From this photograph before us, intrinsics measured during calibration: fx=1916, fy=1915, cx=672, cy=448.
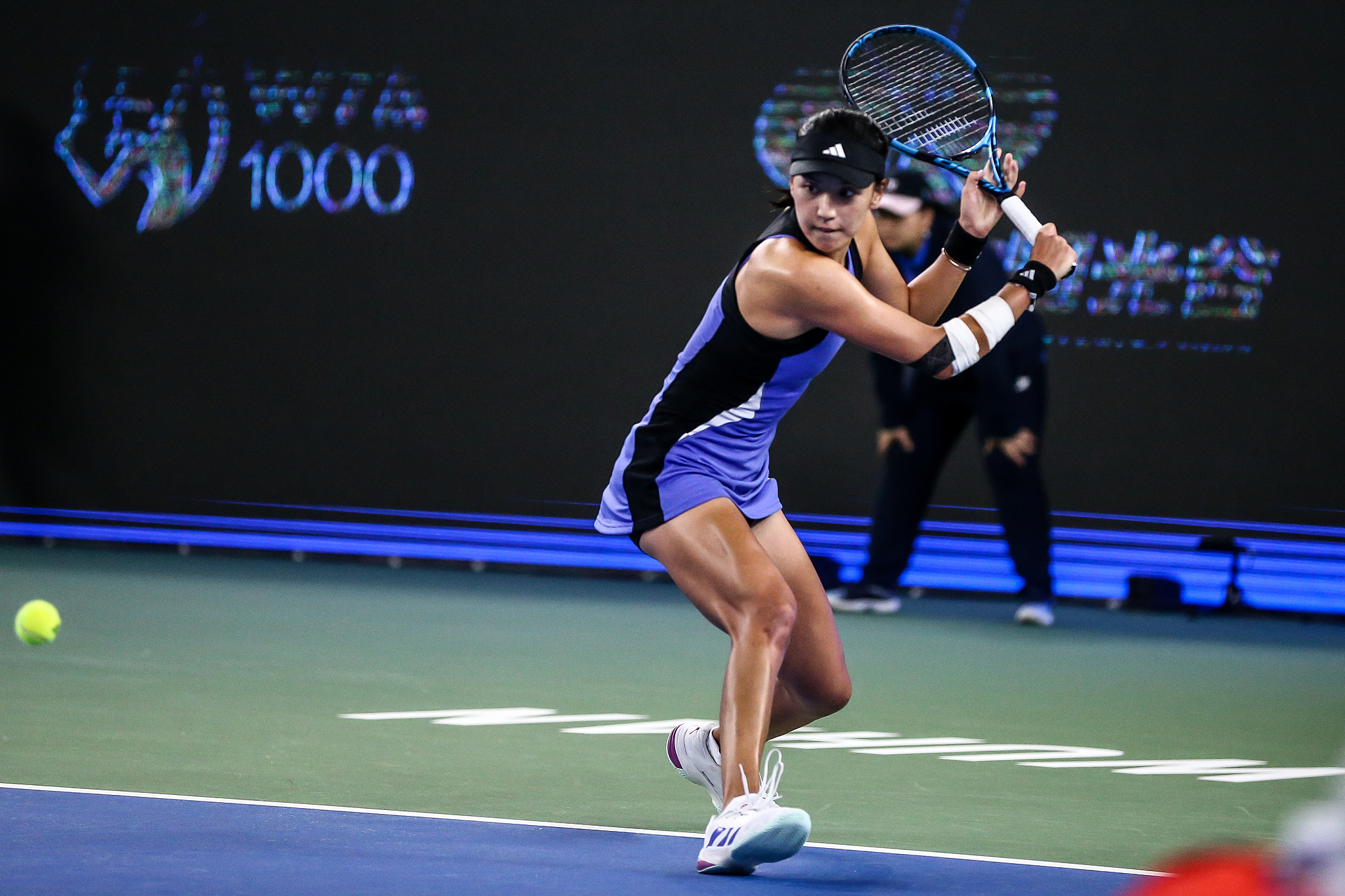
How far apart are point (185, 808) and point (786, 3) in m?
6.52

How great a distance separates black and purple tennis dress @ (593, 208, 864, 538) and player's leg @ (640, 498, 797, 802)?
0.22ft

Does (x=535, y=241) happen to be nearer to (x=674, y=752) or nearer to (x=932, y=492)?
(x=932, y=492)

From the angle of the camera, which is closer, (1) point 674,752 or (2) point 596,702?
(1) point 674,752

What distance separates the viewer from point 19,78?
1076 centimetres

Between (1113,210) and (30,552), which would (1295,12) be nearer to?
(1113,210)

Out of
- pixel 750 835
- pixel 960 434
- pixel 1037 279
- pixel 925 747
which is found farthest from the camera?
pixel 960 434

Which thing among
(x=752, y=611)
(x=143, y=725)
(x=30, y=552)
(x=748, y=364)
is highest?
(x=748, y=364)

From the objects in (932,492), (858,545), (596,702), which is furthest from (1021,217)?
(858,545)

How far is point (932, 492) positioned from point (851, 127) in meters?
5.23

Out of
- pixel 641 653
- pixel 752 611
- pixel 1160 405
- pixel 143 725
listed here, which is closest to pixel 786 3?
pixel 1160 405

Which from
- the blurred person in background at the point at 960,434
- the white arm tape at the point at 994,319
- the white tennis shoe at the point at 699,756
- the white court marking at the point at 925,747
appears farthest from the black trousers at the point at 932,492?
the white arm tape at the point at 994,319

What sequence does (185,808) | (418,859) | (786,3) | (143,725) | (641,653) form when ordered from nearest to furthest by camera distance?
1. (418,859)
2. (185,808)
3. (143,725)
4. (641,653)
5. (786,3)

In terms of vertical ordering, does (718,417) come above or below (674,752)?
above

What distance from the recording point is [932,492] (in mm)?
8906
